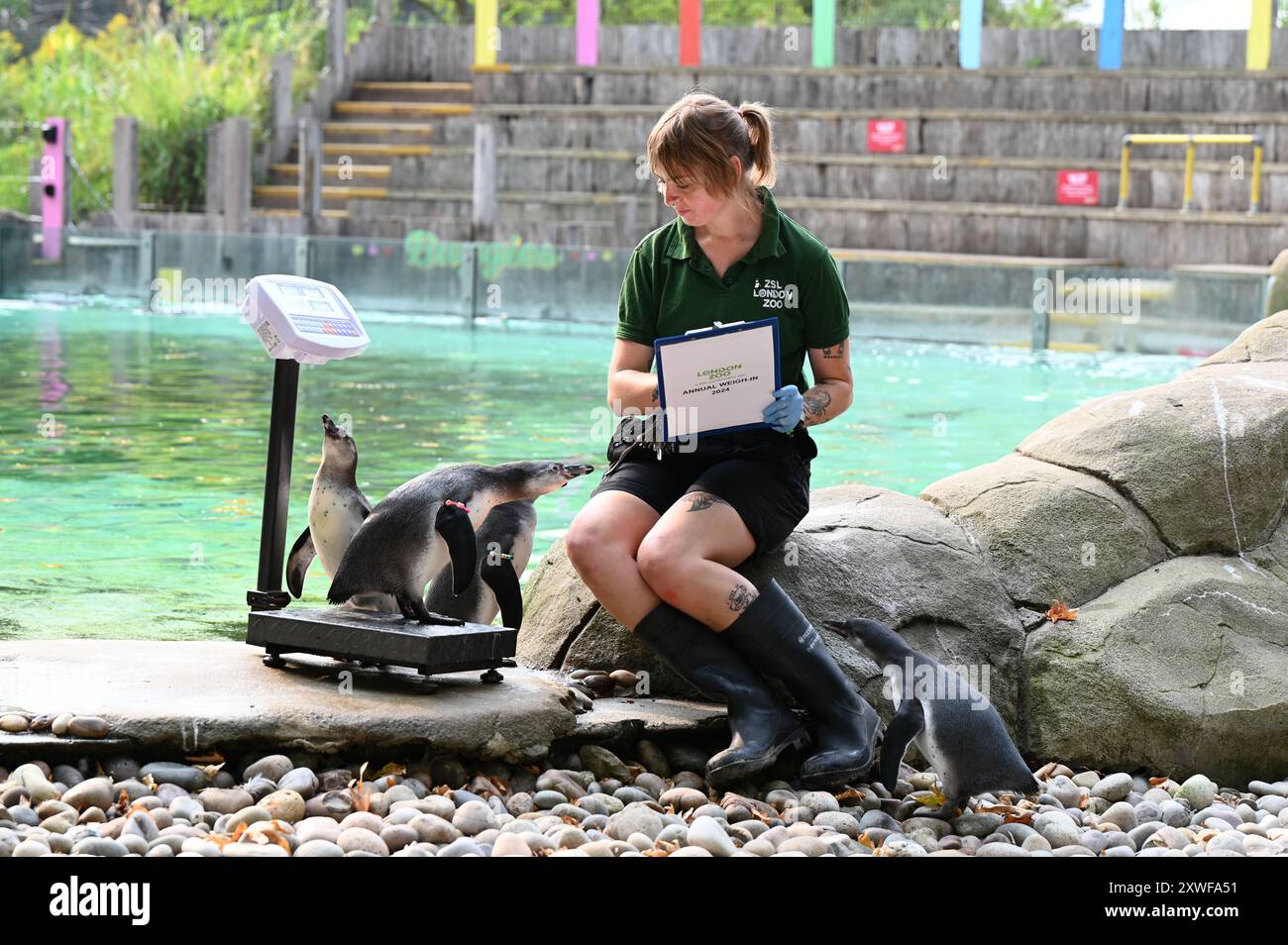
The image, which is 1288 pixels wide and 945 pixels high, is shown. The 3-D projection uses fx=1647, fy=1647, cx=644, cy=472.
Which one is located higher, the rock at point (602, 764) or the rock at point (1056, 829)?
the rock at point (602, 764)

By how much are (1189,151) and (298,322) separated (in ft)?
54.1

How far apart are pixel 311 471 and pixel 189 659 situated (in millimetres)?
4493

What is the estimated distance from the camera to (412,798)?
3350 mm

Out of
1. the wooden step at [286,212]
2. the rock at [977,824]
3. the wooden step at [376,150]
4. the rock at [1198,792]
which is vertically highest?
the wooden step at [376,150]

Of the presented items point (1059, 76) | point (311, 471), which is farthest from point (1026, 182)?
point (311, 471)

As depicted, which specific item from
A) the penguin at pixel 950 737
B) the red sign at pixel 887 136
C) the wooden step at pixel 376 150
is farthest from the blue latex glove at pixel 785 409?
the wooden step at pixel 376 150

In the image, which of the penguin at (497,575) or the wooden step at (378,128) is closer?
the penguin at (497,575)

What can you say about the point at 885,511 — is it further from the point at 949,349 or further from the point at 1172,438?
the point at 949,349

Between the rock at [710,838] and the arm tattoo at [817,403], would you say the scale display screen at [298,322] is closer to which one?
the arm tattoo at [817,403]

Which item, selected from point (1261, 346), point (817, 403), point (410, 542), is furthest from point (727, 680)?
point (1261, 346)

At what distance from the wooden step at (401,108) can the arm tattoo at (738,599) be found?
68.4 ft

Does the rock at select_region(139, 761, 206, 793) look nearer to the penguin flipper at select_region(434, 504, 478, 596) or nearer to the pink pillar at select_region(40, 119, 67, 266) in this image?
the penguin flipper at select_region(434, 504, 478, 596)

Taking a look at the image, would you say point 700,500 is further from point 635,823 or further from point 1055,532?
point 1055,532

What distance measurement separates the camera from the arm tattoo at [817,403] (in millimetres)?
3816
